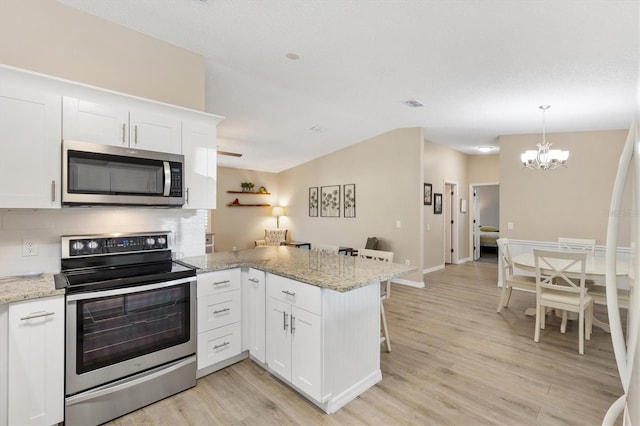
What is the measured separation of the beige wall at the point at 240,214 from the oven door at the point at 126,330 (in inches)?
225

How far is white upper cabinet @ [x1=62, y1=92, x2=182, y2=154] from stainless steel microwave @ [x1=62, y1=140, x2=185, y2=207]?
3.2 inches

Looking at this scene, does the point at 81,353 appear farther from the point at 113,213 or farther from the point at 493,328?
the point at 493,328

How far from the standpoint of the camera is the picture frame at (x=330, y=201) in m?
7.30

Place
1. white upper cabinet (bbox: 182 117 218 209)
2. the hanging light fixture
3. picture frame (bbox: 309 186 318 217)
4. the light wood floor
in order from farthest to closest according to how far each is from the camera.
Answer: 1. picture frame (bbox: 309 186 318 217)
2. the hanging light fixture
3. white upper cabinet (bbox: 182 117 218 209)
4. the light wood floor

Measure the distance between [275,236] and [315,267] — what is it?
617cm

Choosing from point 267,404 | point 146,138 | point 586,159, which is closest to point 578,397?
point 267,404

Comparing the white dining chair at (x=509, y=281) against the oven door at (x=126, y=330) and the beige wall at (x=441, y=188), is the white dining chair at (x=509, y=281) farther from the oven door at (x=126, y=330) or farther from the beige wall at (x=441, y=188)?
the oven door at (x=126, y=330)

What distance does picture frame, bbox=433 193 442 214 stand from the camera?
22.8 ft

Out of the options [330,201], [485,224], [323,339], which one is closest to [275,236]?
[330,201]

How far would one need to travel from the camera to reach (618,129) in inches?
188

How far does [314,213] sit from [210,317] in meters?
5.47

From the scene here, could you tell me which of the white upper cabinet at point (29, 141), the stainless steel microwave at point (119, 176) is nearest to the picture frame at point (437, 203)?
the stainless steel microwave at point (119, 176)

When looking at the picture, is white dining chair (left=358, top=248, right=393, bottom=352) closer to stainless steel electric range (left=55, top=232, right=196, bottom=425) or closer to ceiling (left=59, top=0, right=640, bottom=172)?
stainless steel electric range (left=55, top=232, right=196, bottom=425)

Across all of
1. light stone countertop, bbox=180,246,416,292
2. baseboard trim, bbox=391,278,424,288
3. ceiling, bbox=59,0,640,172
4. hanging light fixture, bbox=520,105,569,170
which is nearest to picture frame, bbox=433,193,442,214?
baseboard trim, bbox=391,278,424,288
